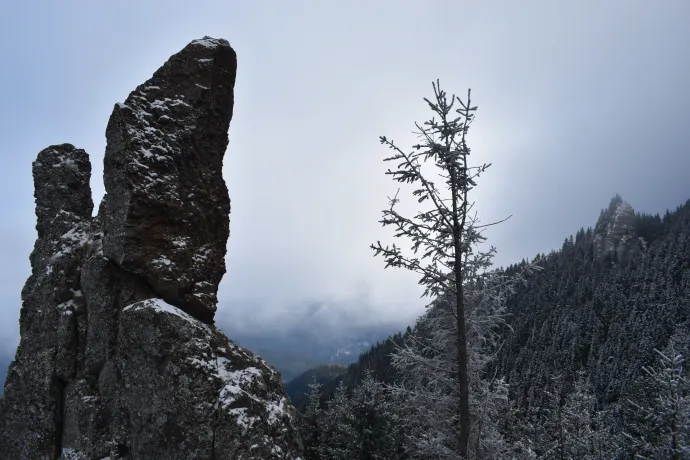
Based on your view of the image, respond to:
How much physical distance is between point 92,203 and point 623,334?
135639mm

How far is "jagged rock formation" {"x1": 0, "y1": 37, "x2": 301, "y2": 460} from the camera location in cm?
958

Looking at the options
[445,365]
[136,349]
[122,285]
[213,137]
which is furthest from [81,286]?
[445,365]

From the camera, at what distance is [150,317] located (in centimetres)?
1008

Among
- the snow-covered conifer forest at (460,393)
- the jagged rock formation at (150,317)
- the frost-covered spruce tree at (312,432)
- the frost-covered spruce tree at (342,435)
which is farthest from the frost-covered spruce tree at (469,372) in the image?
the frost-covered spruce tree at (312,432)

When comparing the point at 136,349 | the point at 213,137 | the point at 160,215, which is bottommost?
the point at 136,349

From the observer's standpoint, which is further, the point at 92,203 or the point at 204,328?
A: the point at 92,203

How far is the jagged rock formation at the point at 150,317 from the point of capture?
31.4 feet

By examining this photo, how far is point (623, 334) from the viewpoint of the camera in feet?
366

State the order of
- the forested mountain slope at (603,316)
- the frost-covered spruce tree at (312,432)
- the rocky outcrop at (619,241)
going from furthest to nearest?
the rocky outcrop at (619,241) < the forested mountain slope at (603,316) < the frost-covered spruce tree at (312,432)

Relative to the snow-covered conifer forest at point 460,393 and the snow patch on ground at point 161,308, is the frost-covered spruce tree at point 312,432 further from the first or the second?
the snow patch on ground at point 161,308

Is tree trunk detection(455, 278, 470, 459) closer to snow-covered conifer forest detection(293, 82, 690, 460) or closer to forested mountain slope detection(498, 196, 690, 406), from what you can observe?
snow-covered conifer forest detection(293, 82, 690, 460)

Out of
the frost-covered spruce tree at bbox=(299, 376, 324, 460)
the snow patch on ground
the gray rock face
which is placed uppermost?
the gray rock face

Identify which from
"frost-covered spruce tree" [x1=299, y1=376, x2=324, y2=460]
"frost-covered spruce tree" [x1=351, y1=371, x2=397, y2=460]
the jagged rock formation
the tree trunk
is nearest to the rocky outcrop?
"frost-covered spruce tree" [x1=299, y1=376, x2=324, y2=460]

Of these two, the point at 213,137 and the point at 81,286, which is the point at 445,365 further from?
the point at 81,286
